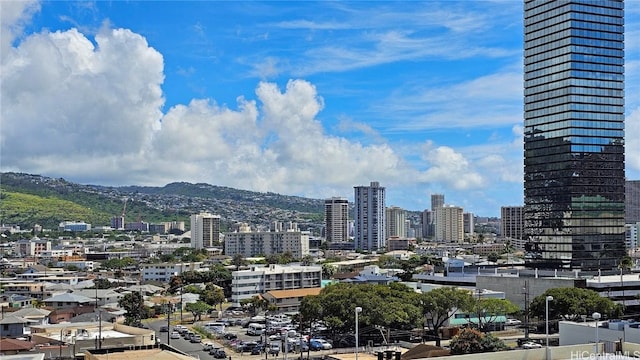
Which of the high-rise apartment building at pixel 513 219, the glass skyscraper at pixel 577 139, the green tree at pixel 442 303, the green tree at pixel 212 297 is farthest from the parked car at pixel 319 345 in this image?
the high-rise apartment building at pixel 513 219

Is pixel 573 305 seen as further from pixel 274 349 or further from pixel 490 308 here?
pixel 274 349

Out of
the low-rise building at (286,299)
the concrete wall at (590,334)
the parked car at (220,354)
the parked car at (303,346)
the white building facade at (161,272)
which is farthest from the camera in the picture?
the white building facade at (161,272)

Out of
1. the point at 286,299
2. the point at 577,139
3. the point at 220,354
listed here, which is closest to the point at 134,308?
the point at 286,299

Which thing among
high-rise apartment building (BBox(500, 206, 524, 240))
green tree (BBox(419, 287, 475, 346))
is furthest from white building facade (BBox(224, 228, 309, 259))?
green tree (BBox(419, 287, 475, 346))

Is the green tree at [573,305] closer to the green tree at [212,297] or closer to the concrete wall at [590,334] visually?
the concrete wall at [590,334]

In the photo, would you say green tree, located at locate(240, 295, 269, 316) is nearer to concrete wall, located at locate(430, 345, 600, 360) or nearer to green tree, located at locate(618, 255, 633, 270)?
green tree, located at locate(618, 255, 633, 270)
